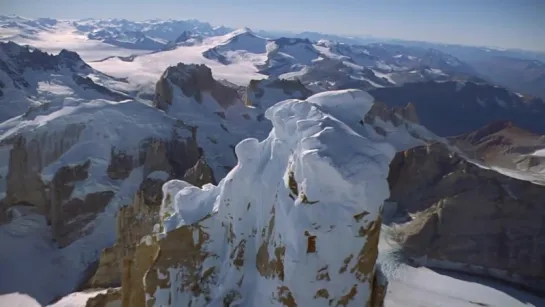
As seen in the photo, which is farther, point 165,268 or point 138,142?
point 138,142

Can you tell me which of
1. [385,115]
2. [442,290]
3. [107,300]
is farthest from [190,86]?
[107,300]

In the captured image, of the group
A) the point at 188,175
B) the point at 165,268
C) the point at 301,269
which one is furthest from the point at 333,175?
the point at 188,175

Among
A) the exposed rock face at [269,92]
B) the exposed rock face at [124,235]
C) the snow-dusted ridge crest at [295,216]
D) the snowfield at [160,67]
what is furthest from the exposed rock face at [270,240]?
the snowfield at [160,67]

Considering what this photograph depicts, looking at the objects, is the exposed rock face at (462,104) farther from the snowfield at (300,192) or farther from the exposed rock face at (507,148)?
the snowfield at (300,192)

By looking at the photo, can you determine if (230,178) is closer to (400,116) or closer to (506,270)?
(506,270)

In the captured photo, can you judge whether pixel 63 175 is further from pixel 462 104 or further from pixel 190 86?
pixel 462 104

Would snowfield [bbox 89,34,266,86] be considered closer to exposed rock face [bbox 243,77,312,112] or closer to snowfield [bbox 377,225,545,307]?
exposed rock face [bbox 243,77,312,112]
